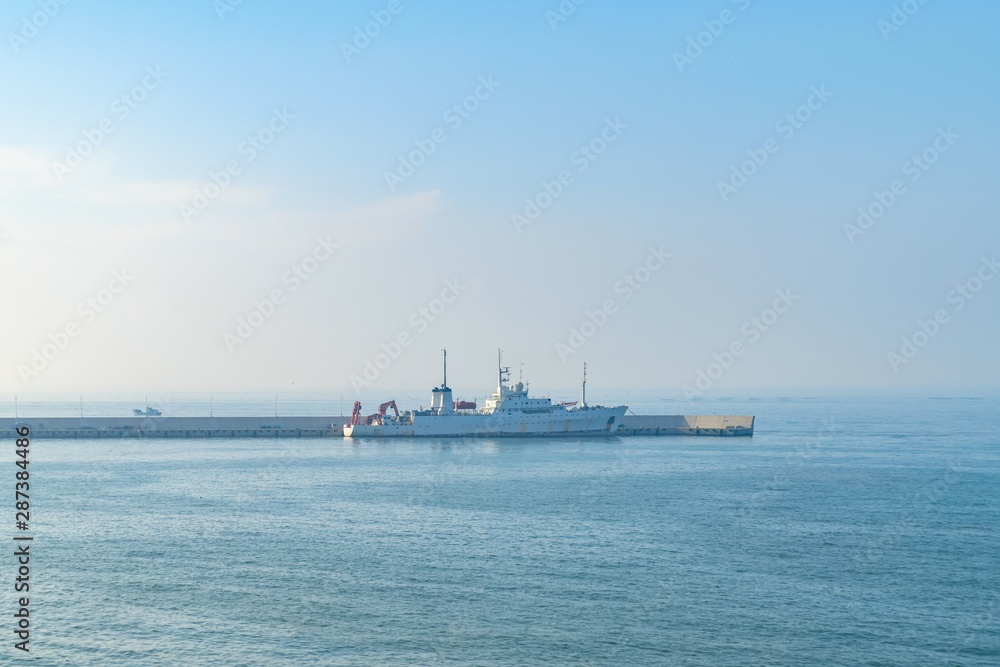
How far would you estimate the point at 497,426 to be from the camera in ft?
310

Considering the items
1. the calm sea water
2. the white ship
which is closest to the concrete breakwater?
the white ship

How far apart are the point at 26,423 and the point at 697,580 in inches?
3717

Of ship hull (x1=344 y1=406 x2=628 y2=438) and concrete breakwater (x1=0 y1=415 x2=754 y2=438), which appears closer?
ship hull (x1=344 y1=406 x2=628 y2=438)

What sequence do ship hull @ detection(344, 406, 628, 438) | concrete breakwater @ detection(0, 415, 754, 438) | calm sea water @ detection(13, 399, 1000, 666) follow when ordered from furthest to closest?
concrete breakwater @ detection(0, 415, 754, 438) < ship hull @ detection(344, 406, 628, 438) < calm sea water @ detection(13, 399, 1000, 666)

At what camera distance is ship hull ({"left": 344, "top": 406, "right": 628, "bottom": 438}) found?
9462cm

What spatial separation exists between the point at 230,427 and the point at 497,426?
36114 mm

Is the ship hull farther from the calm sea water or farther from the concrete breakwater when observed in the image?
the calm sea water

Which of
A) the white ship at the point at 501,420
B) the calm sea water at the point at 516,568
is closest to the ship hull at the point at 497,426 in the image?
the white ship at the point at 501,420

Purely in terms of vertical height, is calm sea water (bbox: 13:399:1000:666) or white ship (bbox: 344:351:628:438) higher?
white ship (bbox: 344:351:628:438)

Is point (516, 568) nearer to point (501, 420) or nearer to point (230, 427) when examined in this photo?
point (501, 420)

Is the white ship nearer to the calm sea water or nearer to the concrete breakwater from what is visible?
the concrete breakwater

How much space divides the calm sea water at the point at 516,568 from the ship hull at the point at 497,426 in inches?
1263

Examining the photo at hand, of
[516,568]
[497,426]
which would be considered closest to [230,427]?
[497,426]

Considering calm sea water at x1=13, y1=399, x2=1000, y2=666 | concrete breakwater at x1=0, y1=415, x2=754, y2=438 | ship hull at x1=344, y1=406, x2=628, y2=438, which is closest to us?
calm sea water at x1=13, y1=399, x2=1000, y2=666
